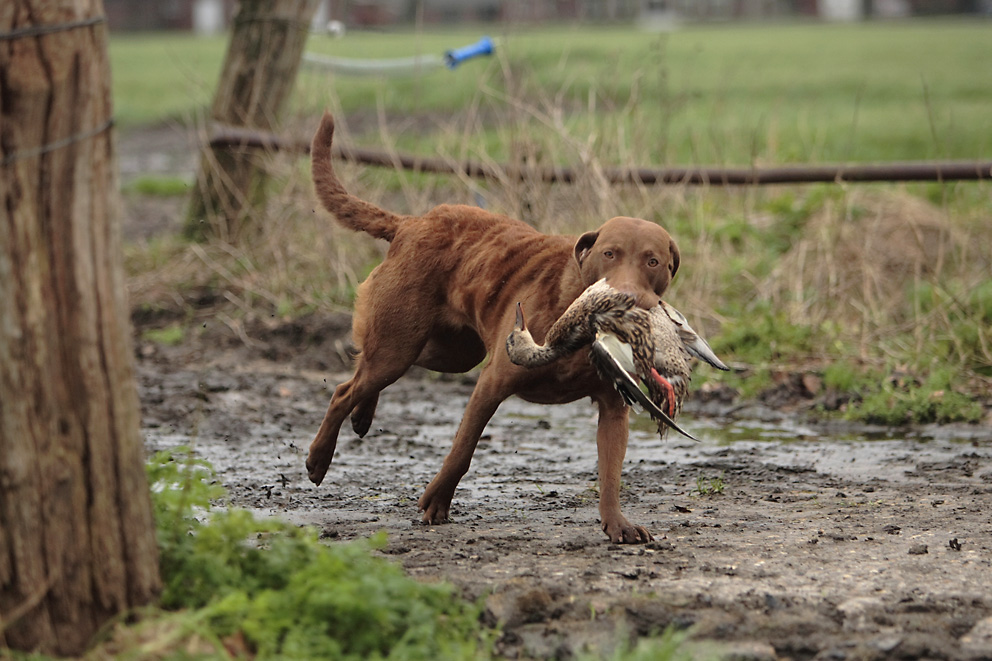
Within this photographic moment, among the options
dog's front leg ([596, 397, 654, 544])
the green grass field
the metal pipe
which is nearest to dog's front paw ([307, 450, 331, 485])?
dog's front leg ([596, 397, 654, 544])

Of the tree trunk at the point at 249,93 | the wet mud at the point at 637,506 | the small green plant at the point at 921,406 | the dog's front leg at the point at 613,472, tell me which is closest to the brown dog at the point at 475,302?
the dog's front leg at the point at 613,472

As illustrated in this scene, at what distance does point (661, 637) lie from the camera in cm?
342

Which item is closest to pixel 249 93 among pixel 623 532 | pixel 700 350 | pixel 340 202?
pixel 340 202

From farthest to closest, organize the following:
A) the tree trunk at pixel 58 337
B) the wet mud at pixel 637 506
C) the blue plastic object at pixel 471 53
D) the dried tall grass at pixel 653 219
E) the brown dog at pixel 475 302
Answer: the blue plastic object at pixel 471 53 < the dried tall grass at pixel 653 219 < the brown dog at pixel 475 302 < the wet mud at pixel 637 506 < the tree trunk at pixel 58 337

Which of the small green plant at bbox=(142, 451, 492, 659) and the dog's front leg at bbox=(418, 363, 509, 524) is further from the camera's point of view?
the dog's front leg at bbox=(418, 363, 509, 524)

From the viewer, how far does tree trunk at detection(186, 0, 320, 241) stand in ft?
31.6

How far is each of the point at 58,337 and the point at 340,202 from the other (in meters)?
2.87

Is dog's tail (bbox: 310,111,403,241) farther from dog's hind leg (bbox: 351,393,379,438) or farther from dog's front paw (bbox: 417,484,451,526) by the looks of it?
dog's front paw (bbox: 417,484,451,526)

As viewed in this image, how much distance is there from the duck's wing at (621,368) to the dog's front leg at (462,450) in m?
0.65

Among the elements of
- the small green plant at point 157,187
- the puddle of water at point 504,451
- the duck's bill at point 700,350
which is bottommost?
the small green plant at point 157,187

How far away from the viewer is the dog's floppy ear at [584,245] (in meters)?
4.62

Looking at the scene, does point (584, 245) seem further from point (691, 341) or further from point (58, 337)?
point (58, 337)

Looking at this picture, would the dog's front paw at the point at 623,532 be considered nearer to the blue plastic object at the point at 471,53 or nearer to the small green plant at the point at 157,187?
the blue plastic object at the point at 471,53

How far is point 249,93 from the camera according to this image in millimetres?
9797
